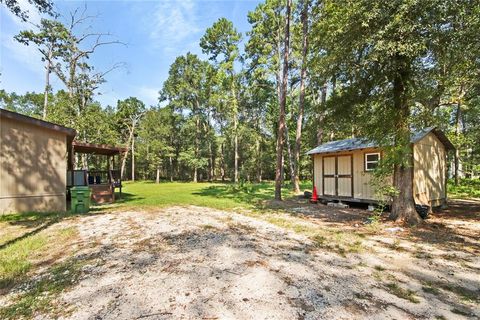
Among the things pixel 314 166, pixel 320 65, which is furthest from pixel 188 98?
pixel 320 65

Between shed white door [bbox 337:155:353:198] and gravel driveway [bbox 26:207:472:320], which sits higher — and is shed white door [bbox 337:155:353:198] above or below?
above

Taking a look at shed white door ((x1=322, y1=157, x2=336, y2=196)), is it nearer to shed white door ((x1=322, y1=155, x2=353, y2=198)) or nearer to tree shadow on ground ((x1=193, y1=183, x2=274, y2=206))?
shed white door ((x1=322, y1=155, x2=353, y2=198))

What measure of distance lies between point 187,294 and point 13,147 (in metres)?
8.94

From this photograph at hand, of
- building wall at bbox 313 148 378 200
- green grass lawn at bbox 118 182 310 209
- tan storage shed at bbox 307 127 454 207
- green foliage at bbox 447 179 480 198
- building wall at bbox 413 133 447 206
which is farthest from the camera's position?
green foliage at bbox 447 179 480 198

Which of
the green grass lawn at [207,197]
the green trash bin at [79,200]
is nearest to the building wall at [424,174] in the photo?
the green grass lawn at [207,197]

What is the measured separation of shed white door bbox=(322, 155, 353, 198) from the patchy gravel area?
170 inches

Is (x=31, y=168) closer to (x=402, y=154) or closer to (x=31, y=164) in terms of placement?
(x=31, y=164)

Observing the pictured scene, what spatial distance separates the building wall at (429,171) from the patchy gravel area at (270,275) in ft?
8.86

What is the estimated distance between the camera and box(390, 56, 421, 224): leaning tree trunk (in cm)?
645

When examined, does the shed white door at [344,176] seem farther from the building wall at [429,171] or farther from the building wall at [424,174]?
the building wall at [429,171]

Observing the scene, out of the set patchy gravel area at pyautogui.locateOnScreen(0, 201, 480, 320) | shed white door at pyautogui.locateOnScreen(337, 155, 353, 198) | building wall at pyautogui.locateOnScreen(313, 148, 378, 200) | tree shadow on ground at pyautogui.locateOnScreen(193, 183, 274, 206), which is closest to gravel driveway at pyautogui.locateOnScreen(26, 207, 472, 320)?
patchy gravel area at pyautogui.locateOnScreen(0, 201, 480, 320)

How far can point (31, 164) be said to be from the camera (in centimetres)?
857

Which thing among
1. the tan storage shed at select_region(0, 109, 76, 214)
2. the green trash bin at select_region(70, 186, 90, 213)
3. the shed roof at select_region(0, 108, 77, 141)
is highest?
the shed roof at select_region(0, 108, 77, 141)

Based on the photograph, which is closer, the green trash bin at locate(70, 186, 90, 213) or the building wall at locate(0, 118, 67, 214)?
the building wall at locate(0, 118, 67, 214)
